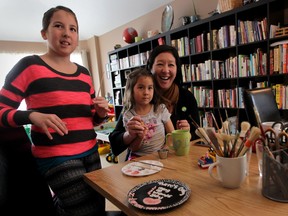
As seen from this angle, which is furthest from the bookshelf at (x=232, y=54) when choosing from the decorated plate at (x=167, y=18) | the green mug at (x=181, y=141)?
the green mug at (x=181, y=141)

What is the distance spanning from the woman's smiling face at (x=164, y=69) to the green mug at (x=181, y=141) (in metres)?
0.69

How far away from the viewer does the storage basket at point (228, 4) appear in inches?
96.0

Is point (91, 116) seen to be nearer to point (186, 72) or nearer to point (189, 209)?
point (189, 209)

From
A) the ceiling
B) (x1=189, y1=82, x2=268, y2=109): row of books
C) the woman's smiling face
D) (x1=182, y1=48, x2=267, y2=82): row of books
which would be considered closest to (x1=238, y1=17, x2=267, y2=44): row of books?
(x1=182, y1=48, x2=267, y2=82): row of books

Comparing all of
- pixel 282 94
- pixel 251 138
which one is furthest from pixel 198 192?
pixel 282 94

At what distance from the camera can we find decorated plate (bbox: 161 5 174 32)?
331 centimetres

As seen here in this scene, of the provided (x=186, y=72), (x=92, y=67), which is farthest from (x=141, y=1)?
(x=92, y=67)

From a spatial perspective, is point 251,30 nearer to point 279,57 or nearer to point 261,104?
point 279,57

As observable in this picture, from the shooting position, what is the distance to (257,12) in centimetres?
244

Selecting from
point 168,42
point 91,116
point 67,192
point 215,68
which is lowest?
point 67,192

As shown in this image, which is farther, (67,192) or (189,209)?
(67,192)

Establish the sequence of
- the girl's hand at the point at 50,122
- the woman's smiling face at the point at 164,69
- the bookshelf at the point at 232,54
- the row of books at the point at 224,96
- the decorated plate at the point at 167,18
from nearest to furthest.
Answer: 1. the girl's hand at the point at 50,122
2. the woman's smiling face at the point at 164,69
3. the bookshelf at the point at 232,54
4. the row of books at the point at 224,96
5. the decorated plate at the point at 167,18

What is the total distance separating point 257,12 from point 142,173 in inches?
95.8

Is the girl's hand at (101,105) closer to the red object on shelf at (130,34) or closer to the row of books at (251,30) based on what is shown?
the row of books at (251,30)
